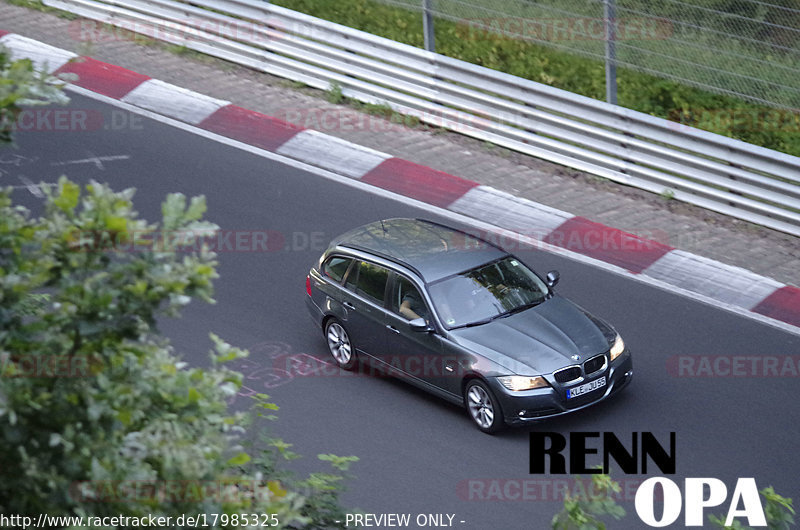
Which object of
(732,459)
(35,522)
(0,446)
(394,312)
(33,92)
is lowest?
(732,459)

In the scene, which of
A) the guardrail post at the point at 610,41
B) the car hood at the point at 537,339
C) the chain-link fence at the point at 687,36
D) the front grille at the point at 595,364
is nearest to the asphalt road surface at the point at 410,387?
the front grille at the point at 595,364

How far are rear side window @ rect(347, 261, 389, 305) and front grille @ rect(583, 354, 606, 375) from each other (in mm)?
2283

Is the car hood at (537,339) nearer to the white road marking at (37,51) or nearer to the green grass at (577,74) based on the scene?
the green grass at (577,74)

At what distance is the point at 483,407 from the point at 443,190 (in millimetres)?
5145

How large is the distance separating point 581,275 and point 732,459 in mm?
3629

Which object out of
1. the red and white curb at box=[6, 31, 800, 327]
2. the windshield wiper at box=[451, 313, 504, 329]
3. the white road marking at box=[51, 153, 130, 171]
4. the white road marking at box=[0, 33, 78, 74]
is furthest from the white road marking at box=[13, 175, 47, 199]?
the windshield wiper at box=[451, 313, 504, 329]

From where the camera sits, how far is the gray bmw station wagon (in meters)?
10.0

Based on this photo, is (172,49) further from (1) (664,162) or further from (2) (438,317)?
(2) (438,317)

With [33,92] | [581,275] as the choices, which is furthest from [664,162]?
[33,92]

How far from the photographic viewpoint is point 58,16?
19.8 metres

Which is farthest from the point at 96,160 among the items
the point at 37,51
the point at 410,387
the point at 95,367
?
the point at 95,367

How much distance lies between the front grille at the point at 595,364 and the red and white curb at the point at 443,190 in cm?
276

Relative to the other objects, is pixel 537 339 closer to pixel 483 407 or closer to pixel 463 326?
pixel 463 326

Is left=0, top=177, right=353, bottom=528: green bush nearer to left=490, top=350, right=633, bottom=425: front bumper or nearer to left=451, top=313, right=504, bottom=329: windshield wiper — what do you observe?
left=490, top=350, right=633, bottom=425: front bumper
